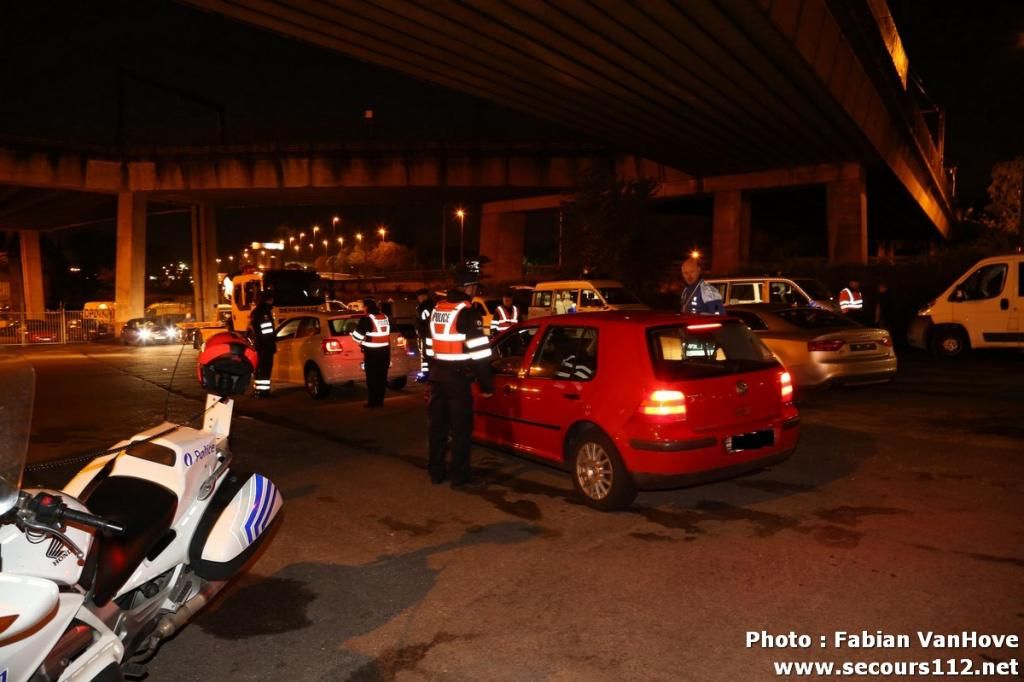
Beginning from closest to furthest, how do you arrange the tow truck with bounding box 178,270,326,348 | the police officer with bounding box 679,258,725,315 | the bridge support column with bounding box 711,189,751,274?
the police officer with bounding box 679,258,725,315
the tow truck with bounding box 178,270,326,348
the bridge support column with bounding box 711,189,751,274

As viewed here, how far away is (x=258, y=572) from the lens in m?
5.25

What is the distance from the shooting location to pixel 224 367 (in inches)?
176

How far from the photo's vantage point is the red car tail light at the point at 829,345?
10.8 meters

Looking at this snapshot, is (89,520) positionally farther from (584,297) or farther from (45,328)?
(45,328)

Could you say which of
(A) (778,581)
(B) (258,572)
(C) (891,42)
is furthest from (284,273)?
(C) (891,42)

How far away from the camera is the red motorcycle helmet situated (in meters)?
4.46

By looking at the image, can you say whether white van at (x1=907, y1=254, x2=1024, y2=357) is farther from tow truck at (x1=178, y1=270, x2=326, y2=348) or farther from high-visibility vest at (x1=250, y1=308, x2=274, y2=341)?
tow truck at (x1=178, y1=270, x2=326, y2=348)

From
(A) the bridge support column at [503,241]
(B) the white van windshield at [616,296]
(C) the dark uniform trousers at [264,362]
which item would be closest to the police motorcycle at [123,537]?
(C) the dark uniform trousers at [264,362]

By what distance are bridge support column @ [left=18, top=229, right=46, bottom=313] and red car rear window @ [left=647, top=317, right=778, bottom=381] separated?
64515mm

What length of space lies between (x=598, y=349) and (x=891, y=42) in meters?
32.1

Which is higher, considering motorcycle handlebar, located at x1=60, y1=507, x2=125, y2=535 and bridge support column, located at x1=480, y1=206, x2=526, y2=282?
bridge support column, located at x1=480, y1=206, x2=526, y2=282

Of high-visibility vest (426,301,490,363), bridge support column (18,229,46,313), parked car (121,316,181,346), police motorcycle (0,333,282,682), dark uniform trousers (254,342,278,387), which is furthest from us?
bridge support column (18,229,46,313)

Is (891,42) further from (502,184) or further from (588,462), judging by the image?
(588,462)

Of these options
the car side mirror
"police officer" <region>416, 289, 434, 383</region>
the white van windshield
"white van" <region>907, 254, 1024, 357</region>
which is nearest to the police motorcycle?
the car side mirror
